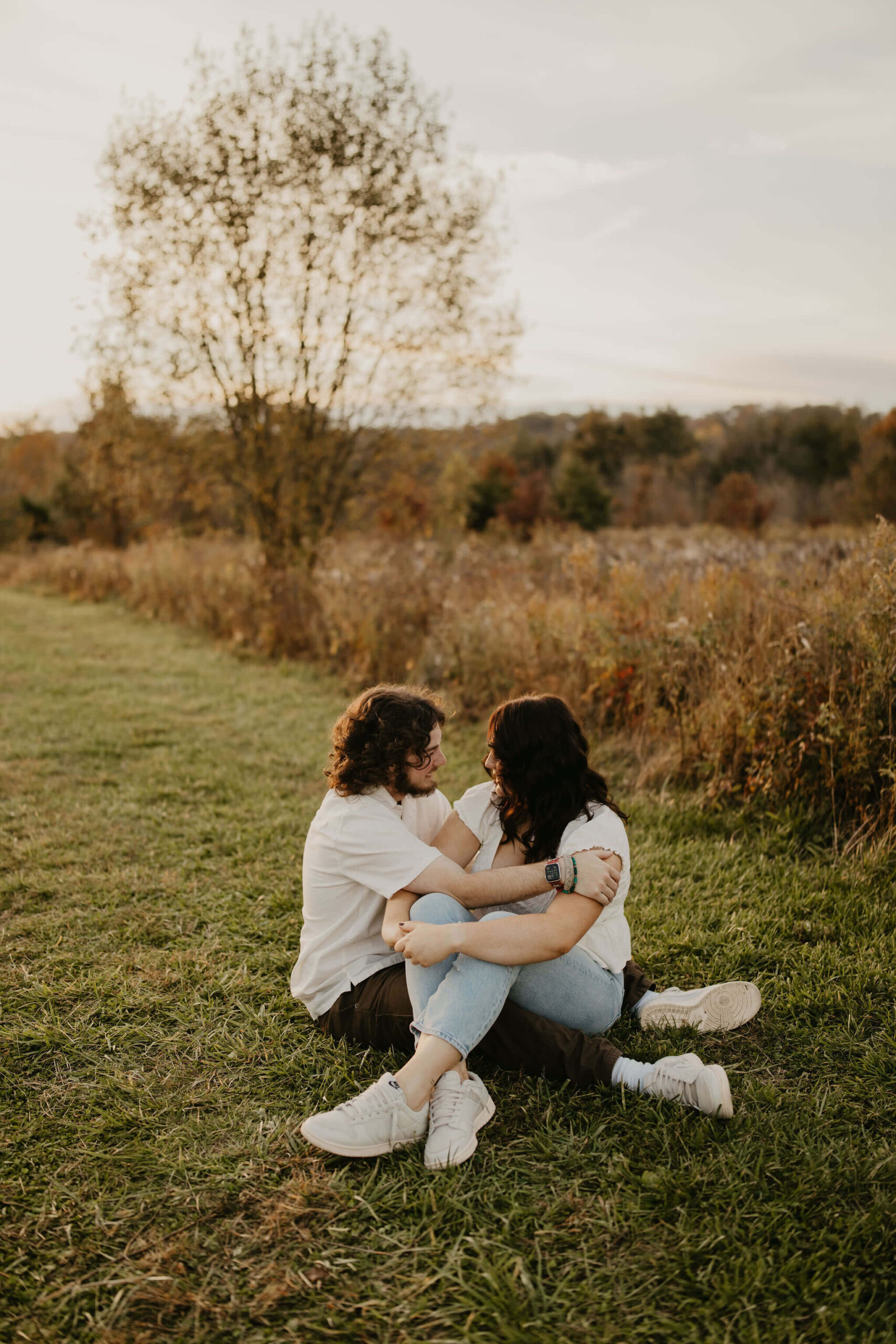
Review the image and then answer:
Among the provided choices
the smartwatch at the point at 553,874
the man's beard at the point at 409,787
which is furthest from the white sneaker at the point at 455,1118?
the man's beard at the point at 409,787

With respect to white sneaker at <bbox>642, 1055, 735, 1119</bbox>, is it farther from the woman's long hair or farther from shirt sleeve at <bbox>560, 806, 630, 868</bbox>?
the woman's long hair

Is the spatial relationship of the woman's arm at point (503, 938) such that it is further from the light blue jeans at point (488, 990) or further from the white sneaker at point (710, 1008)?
the white sneaker at point (710, 1008)

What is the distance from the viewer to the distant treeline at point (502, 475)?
38.7 ft

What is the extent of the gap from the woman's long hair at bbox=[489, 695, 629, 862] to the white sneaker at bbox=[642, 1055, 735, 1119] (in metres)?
0.68

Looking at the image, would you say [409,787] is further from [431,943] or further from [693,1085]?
[693,1085]

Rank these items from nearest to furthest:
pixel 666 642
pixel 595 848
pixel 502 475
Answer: pixel 595 848 → pixel 666 642 → pixel 502 475

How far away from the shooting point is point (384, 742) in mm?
2633

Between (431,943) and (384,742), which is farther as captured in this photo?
(384,742)

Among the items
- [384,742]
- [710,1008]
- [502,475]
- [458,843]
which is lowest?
[710,1008]

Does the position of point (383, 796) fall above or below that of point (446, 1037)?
above

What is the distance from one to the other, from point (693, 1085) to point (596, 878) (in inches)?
24.4

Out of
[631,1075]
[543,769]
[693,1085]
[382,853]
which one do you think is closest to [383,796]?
[382,853]

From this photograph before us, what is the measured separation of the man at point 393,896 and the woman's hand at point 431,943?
187 mm

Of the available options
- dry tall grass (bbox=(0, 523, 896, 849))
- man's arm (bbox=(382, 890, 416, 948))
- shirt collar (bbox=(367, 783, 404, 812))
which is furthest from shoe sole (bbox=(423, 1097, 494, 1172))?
dry tall grass (bbox=(0, 523, 896, 849))
